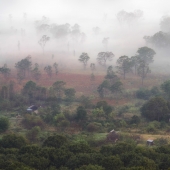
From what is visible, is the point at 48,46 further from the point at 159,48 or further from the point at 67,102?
the point at 67,102

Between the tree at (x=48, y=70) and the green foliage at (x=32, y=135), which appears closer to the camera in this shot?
the green foliage at (x=32, y=135)

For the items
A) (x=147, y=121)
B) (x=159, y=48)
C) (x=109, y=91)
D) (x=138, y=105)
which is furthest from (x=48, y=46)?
(x=147, y=121)

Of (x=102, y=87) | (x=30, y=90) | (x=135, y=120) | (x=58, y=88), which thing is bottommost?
(x=135, y=120)

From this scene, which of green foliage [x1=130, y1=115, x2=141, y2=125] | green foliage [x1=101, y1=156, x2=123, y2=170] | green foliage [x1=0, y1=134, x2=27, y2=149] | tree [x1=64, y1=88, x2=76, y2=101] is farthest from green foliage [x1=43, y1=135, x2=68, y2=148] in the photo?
tree [x1=64, y1=88, x2=76, y2=101]

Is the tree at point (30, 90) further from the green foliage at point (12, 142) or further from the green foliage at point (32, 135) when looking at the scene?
the green foliage at point (12, 142)

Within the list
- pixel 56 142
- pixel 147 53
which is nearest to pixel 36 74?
pixel 147 53

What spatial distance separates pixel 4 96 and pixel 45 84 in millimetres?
10873

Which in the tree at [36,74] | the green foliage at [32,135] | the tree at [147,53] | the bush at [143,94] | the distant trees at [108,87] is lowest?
the green foliage at [32,135]

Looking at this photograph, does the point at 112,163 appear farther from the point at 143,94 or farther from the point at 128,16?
the point at 128,16

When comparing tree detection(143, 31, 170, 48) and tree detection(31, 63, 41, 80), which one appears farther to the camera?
tree detection(143, 31, 170, 48)

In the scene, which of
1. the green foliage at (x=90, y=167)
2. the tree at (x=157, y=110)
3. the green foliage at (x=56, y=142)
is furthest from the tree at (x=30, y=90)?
the green foliage at (x=90, y=167)

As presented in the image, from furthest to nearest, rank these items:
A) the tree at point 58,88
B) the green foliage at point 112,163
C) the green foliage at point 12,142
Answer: the tree at point 58,88, the green foliage at point 12,142, the green foliage at point 112,163

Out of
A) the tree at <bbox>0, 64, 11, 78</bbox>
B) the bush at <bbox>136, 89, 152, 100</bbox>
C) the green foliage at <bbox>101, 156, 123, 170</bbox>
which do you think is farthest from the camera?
the tree at <bbox>0, 64, 11, 78</bbox>

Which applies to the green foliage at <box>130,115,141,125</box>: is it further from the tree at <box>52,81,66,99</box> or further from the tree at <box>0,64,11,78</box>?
the tree at <box>0,64,11,78</box>
